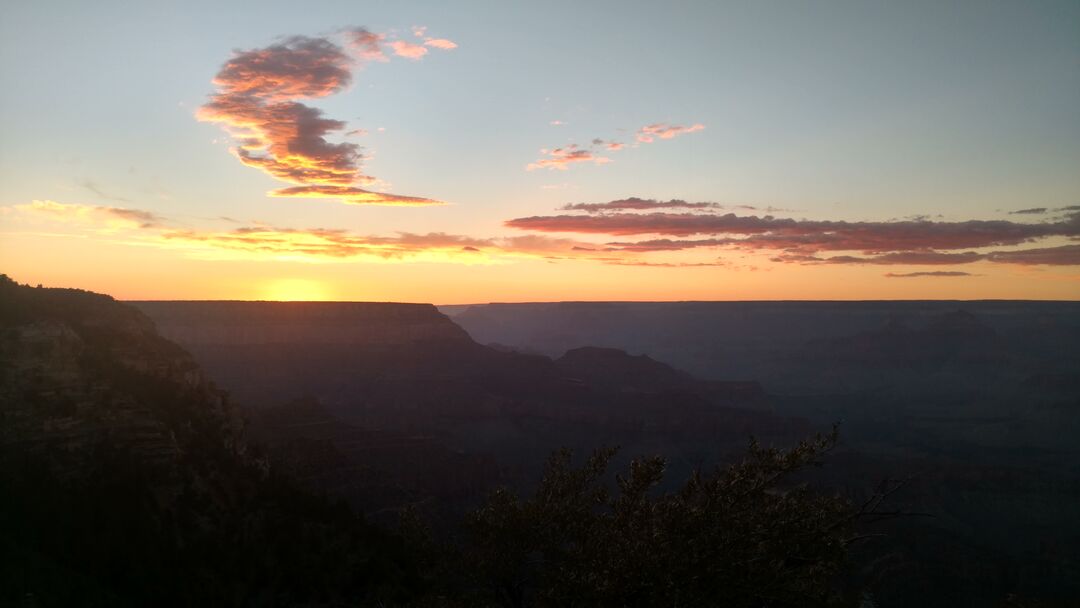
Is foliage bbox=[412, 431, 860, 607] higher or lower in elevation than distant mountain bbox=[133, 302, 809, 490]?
Result: higher

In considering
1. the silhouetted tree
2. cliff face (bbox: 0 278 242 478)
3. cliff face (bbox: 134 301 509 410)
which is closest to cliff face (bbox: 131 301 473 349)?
cliff face (bbox: 134 301 509 410)

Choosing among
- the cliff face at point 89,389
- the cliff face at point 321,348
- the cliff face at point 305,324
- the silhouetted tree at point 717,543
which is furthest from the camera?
the cliff face at point 305,324

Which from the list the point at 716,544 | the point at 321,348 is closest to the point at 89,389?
the point at 716,544

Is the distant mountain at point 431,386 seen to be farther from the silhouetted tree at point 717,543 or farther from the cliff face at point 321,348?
the silhouetted tree at point 717,543

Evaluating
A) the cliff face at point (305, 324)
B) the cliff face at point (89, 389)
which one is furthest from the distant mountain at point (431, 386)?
the cliff face at point (89, 389)

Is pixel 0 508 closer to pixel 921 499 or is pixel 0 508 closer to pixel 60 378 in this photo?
pixel 60 378

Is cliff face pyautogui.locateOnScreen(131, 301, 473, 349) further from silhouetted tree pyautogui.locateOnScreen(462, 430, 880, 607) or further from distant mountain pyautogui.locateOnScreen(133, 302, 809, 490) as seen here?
silhouetted tree pyautogui.locateOnScreen(462, 430, 880, 607)

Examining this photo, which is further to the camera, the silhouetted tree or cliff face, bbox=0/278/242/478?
cliff face, bbox=0/278/242/478

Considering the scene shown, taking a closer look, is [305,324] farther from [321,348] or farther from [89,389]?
[89,389]

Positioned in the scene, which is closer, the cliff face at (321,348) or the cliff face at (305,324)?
the cliff face at (321,348)

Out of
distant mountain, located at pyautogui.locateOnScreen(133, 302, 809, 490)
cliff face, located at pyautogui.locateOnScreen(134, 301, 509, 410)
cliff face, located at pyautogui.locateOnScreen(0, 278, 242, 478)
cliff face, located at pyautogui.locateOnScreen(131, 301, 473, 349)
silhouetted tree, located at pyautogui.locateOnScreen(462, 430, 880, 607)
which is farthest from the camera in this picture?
cliff face, located at pyautogui.locateOnScreen(131, 301, 473, 349)

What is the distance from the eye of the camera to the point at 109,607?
65.1 feet

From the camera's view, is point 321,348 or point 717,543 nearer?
point 717,543

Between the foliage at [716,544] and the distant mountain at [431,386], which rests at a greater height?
the foliage at [716,544]
